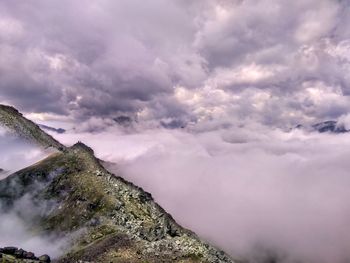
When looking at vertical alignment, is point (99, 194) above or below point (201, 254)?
above

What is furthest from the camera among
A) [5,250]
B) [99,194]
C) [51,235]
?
[99,194]

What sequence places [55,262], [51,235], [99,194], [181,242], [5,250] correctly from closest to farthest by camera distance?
[5,250], [55,262], [181,242], [51,235], [99,194]

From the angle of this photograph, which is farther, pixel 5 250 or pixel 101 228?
pixel 101 228

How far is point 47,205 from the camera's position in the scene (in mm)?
197250

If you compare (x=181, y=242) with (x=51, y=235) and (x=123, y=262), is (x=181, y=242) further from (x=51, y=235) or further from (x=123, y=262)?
(x=51, y=235)

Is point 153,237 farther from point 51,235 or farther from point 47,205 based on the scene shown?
point 47,205

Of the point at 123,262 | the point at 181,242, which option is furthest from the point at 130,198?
the point at 123,262

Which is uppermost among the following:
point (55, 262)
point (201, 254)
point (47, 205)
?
point (47, 205)

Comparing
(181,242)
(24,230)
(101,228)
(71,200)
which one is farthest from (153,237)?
(24,230)

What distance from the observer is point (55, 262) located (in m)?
149

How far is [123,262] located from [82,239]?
3045 centimetres

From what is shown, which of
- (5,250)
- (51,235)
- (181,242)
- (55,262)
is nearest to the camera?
(5,250)

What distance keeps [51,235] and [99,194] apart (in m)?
25.0

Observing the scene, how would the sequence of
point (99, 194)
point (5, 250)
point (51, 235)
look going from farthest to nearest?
point (99, 194) < point (51, 235) < point (5, 250)
